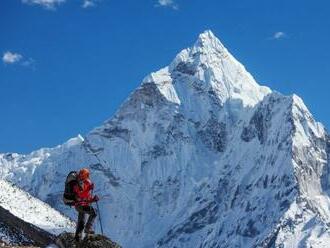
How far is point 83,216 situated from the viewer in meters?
31.2

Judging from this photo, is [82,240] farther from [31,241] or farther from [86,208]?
[31,241]

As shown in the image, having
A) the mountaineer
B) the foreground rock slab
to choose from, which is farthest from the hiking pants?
the foreground rock slab

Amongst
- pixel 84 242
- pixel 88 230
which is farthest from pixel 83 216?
pixel 84 242

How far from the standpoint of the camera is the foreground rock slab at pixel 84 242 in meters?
31.8

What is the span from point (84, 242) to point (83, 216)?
122 cm

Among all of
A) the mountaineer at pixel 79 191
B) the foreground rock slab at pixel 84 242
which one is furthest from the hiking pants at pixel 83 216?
the foreground rock slab at pixel 84 242

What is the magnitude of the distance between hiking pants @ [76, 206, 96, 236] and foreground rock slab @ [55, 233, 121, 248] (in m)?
0.49

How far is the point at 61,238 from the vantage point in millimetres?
32062

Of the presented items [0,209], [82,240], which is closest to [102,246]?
[82,240]

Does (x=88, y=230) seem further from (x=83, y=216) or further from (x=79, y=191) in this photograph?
(x=79, y=191)

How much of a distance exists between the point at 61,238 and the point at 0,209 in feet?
436

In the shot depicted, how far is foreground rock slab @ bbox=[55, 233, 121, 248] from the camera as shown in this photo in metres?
31.8

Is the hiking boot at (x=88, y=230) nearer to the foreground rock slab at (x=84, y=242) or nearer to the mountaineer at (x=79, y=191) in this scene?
the foreground rock slab at (x=84, y=242)

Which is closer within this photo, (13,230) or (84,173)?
(84,173)
